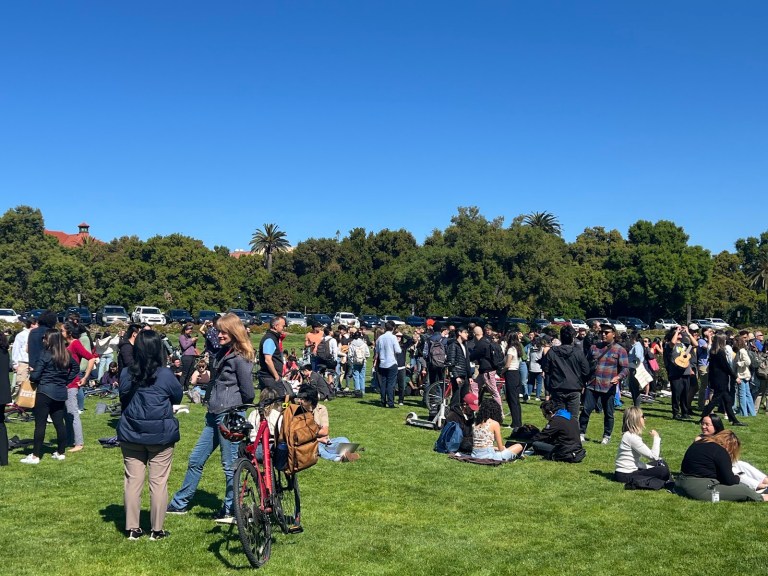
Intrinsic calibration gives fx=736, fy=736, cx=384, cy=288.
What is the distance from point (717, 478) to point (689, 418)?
757 centimetres

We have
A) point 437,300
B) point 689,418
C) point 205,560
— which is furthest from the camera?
point 437,300

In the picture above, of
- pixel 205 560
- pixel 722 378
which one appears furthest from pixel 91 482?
pixel 722 378

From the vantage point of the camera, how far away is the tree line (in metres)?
58.7

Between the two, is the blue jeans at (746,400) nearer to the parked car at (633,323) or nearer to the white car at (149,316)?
the white car at (149,316)

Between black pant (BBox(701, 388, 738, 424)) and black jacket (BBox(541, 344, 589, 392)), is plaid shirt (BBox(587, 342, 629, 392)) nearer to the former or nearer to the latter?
black jacket (BBox(541, 344, 589, 392))

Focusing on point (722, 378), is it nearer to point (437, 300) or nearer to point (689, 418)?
point (689, 418)

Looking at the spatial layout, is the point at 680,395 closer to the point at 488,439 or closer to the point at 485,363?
the point at 485,363

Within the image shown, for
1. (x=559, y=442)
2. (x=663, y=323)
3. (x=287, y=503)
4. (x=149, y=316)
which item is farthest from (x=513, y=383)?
(x=663, y=323)

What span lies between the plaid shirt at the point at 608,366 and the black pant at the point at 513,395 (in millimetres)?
1510

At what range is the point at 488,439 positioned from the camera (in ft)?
34.8

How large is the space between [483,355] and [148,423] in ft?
25.6

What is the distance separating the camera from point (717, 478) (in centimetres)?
842

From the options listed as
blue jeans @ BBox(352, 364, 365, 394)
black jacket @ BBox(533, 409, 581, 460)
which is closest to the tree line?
blue jeans @ BBox(352, 364, 365, 394)

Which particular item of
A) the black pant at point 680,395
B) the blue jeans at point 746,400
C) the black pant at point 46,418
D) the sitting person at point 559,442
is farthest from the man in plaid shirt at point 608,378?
the black pant at point 46,418
